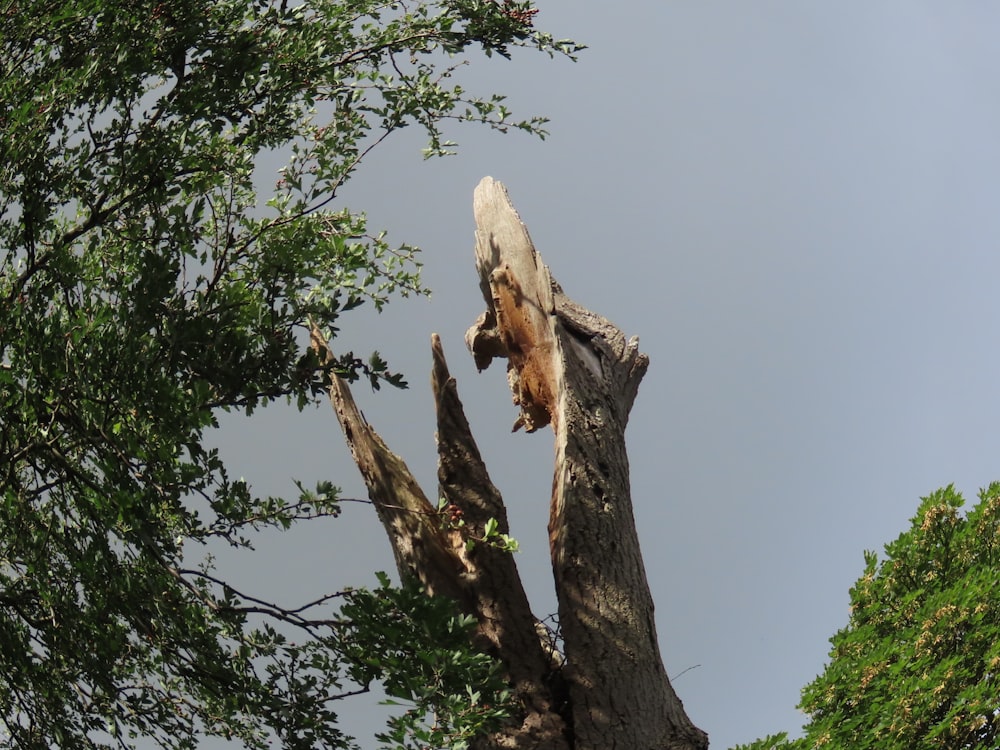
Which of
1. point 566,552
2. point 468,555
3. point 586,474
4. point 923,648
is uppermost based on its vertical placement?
point 586,474

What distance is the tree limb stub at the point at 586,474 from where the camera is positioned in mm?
7891

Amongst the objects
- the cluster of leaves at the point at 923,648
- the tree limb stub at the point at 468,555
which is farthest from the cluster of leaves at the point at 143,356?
the cluster of leaves at the point at 923,648

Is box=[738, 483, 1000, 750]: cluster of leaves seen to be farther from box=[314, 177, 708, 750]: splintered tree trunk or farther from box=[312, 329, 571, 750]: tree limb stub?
box=[312, 329, 571, 750]: tree limb stub

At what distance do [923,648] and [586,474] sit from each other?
5483 millimetres

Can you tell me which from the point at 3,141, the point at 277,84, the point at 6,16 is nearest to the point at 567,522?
the point at 277,84

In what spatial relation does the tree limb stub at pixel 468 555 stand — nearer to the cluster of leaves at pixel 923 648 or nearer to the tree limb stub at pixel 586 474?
the tree limb stub at pixel 586 474

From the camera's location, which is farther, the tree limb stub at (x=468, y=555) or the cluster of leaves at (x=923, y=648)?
the cluster of leaves at (x=923, y=648)

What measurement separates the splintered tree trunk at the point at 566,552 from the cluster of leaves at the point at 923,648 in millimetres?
4455

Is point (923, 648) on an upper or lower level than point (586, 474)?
lower

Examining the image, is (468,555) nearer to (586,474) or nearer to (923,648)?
(586,474)

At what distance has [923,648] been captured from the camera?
1177 cm

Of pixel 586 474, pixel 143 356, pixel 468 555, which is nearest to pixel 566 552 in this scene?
pixel 586 474

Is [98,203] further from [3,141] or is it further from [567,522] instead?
[567,522]

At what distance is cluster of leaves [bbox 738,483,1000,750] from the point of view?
37.0 feet
